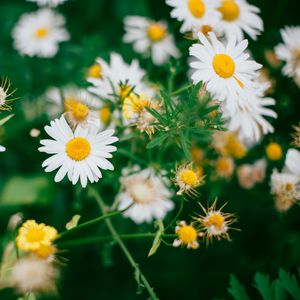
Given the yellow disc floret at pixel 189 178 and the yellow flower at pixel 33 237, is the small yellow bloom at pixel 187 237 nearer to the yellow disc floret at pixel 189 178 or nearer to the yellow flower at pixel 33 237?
the yellow disc floret at pixel 189 178

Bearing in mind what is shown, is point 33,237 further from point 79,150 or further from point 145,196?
point 145,196

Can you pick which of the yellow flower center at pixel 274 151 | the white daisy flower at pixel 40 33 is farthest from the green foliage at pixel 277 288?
the white daisy flower at pixel 40 33

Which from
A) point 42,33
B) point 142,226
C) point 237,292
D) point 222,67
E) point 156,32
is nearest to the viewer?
point 222,67

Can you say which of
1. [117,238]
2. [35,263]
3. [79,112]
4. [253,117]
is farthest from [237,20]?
[35,263]

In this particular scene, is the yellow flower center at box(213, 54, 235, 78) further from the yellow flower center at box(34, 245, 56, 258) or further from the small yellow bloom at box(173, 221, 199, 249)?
the yellow flower center at box(34, 245, 56, 258)

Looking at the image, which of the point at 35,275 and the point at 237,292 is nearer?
the point at 35,275

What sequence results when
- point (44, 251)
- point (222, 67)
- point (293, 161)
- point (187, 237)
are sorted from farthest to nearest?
1. point (293, 161)
2. point (222, 67)
3. point (187, 237)
4. point (44, 251)
